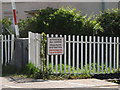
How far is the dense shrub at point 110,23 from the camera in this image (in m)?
13.1

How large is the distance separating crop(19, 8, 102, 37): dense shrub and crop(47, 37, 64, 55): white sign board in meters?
1.84

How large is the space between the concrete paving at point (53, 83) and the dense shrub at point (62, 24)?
3139 millimetres

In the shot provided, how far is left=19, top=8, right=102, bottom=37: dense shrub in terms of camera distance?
490 inches

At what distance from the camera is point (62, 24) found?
12.5 metres

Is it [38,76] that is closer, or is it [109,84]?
[109,84]

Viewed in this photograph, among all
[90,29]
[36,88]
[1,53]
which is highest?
[90,29]

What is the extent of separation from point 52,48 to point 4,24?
5.08 meters

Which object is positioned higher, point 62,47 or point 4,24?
point 4,24

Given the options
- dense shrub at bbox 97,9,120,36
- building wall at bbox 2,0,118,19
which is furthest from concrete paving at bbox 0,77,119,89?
building wall at bbox 2,0,118,19

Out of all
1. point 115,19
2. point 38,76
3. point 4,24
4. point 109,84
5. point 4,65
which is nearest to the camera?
point 109,84

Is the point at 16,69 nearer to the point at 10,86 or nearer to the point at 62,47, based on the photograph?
the point at 62,47

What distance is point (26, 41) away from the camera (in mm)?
11844

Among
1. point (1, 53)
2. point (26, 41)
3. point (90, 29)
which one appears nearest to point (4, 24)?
point (1, 53)

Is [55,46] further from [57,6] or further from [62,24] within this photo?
[57,6]
